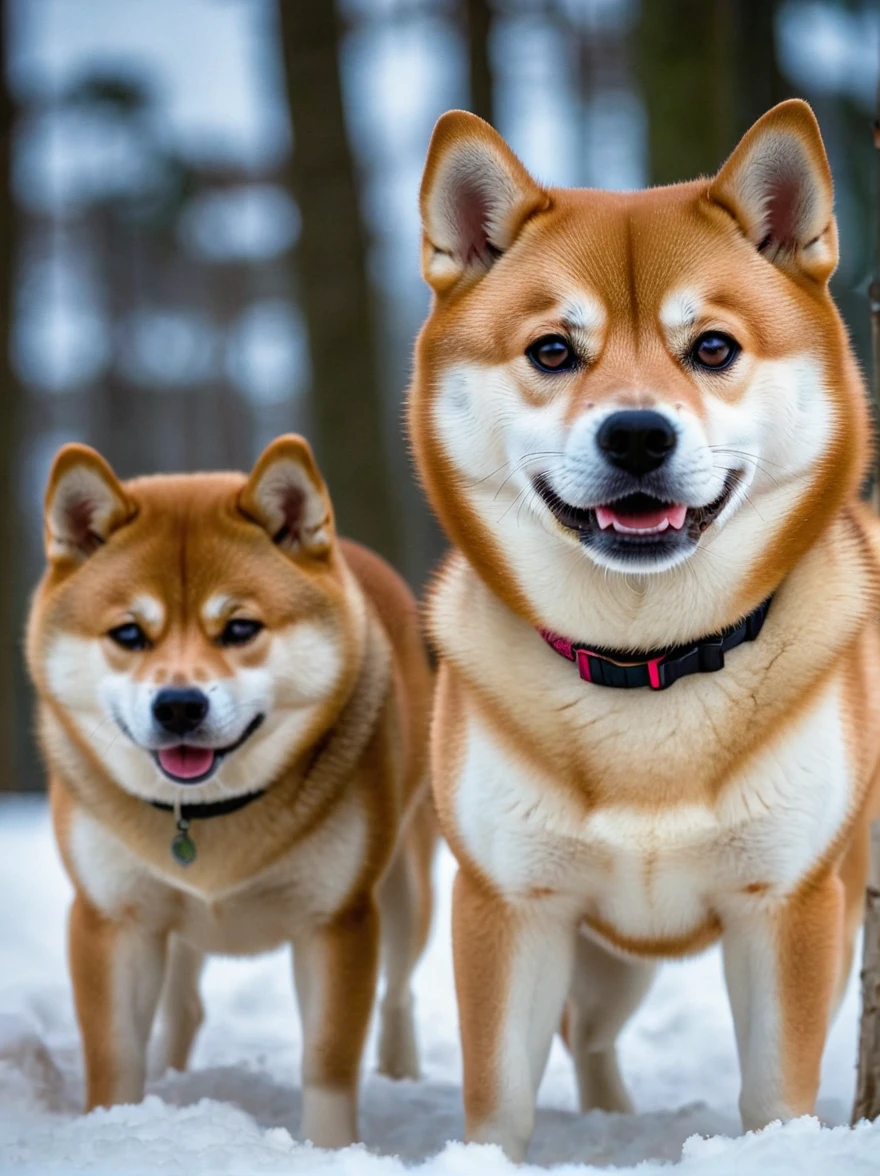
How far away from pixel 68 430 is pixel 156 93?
7.54 metres

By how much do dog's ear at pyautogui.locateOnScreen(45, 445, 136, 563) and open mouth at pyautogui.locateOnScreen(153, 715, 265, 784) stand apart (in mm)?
576

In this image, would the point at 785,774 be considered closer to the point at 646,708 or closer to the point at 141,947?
the point at 646,708

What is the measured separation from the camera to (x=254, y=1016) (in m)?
4.38

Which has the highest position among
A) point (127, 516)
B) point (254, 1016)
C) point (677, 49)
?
point (677, 49)

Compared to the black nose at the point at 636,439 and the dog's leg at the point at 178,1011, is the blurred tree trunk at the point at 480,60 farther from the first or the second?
the black nose at the point at 636,439

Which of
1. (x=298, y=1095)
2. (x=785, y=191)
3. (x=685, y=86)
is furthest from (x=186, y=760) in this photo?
(x=685, y=86)

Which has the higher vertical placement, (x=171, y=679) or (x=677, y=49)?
(x=677, y=49)

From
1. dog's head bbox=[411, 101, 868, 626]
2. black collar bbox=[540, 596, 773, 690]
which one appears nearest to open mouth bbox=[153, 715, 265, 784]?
dog's head bbox=[411, 101, 868, 626]

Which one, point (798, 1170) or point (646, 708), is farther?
point (646, 708)

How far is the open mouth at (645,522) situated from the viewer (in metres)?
2.34

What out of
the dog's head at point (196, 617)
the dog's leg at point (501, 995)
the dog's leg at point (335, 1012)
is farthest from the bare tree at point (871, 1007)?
the dog's head at point (196, 617)

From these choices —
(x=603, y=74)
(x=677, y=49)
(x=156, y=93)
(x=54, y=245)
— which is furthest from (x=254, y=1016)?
(x=54, y=245)

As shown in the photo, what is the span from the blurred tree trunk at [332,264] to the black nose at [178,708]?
3.67m

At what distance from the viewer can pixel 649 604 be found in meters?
2.53
